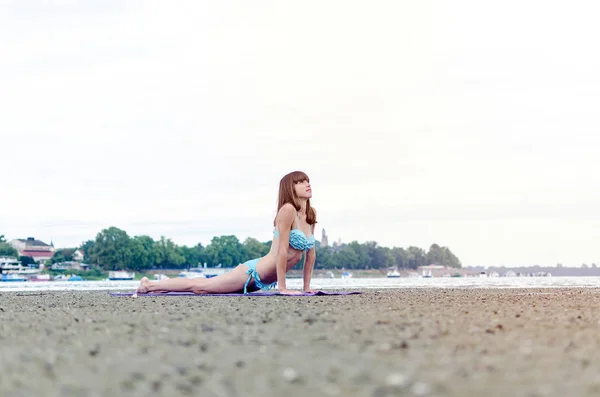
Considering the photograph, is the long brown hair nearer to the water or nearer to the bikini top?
the bikini top

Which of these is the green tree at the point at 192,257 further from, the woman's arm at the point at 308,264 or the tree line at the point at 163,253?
the woman's arm at the point at 308,264

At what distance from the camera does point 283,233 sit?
45.1ft

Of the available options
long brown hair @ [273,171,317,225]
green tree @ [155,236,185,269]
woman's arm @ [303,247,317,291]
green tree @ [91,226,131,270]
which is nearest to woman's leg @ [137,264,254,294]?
woman's arm @ [303,247,317,291]

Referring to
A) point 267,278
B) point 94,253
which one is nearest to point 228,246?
point 94,253

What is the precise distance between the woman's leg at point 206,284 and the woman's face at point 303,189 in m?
2.04

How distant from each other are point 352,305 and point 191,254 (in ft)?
559

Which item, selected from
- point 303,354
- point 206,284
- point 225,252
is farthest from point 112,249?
point 303,354

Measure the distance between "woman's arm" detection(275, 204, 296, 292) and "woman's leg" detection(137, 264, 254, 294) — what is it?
3.60ft

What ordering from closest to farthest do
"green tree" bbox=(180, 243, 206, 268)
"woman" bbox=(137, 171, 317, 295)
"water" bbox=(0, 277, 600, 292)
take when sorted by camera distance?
"woman" bbox=(137, 171, 317, 295) < "water" bbox=(0, 277, 600, 292) < "green tree" bbox=(180, 243, 206, 268)

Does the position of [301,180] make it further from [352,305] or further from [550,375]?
[550,375]

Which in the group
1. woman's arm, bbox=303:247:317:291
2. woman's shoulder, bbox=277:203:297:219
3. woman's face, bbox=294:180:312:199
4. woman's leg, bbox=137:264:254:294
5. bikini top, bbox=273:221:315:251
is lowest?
woman's leg, bbox=137:264:254:294

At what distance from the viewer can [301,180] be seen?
13906 mm

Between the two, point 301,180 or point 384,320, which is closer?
point 384,320

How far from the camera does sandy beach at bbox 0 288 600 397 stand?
4.51m
